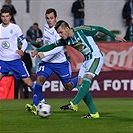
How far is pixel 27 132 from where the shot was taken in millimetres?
10133

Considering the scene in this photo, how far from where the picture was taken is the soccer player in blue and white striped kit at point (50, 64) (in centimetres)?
1458

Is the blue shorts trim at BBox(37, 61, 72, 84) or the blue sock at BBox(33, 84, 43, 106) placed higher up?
the blue shorts trim at BBox(37, 61, 72, 84)

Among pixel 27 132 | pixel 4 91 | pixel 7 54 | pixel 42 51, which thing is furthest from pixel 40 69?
pixel 4 91

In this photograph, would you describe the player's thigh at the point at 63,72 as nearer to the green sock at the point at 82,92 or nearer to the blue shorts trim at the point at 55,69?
the blue shorts trim at the point at 55,69

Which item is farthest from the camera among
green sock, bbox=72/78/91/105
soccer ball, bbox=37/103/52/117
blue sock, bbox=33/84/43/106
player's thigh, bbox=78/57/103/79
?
blue sock, bbox=33/84/43/106

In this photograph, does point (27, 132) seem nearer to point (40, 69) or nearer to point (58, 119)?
point (58, 119)

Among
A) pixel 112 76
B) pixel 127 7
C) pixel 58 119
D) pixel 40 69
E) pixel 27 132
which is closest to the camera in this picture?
pixel 27 132

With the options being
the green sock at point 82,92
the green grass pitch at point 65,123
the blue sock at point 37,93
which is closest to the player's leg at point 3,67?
the blue sock at point 37,93

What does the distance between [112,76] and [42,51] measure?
33.3 feet

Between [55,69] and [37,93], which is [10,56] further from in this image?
[37,93]

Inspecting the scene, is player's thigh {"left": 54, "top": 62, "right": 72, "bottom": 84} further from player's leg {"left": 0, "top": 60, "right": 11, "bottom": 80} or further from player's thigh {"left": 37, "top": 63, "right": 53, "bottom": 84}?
player's leg {"left": 0, "top": 60, "right": 11, "bottom": 80}

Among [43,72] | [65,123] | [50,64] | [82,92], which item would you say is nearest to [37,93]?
[43,72]

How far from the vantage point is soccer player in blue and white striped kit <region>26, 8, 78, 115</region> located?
14.6 m

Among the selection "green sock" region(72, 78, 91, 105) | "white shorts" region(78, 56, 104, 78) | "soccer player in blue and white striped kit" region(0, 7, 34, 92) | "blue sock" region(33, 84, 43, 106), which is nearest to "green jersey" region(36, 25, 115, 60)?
"white shorts" region(78, 56, 104, 78)
